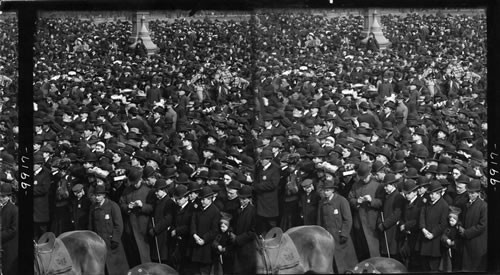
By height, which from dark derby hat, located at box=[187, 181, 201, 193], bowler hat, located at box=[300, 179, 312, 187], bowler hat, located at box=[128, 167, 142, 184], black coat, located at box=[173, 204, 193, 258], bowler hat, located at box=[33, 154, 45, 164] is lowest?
black coat, located at box=[173, 204, 193, 258]

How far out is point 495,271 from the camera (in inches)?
458

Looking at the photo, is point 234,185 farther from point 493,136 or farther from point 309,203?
point 493,136

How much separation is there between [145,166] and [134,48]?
1156 mm

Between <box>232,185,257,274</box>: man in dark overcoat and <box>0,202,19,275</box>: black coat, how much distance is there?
214 cm

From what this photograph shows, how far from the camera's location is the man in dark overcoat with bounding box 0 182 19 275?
11.6 m

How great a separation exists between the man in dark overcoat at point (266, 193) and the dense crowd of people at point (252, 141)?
0.01 metres

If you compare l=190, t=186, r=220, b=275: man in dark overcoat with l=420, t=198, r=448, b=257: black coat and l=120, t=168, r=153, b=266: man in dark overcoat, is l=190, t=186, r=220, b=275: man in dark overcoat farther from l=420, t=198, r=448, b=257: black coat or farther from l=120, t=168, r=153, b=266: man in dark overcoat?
l=420, t=198, r=448, b=257: black coat

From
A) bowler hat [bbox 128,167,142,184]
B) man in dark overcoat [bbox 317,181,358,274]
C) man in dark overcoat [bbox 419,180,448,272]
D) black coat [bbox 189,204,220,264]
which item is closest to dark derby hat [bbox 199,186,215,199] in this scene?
black coat [bbox 189,204,220,264]

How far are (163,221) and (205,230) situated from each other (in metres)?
0.42

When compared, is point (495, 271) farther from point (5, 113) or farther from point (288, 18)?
point (5, 113)

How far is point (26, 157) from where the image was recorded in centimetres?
1161

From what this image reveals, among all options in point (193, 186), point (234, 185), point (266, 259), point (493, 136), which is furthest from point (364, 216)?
point (193, 186)

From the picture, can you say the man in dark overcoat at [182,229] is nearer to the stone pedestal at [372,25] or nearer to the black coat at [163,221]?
the black coat at [163,221]

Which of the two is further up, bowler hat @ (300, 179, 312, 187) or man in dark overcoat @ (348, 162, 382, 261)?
bowler hat @ (300, 179, 312, 187)
